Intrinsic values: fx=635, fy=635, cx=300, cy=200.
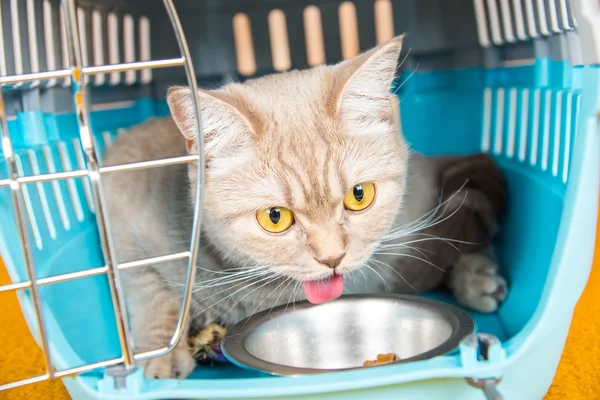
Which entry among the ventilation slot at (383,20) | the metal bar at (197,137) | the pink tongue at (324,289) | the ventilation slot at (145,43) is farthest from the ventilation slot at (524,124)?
the ventilation slot at (145,43)

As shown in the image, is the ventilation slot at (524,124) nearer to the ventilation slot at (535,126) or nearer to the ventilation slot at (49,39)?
the ventilation slot at (535,126)

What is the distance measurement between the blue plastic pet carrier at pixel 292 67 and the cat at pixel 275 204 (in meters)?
0.10

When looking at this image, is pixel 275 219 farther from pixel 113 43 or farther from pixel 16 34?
pixel 113 43

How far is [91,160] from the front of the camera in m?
0.96

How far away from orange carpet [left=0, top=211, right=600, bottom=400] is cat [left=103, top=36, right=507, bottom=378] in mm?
214

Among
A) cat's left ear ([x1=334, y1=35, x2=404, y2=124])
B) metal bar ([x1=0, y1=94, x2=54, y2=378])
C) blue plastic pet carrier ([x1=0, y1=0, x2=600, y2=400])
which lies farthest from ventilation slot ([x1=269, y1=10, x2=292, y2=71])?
metal bar ([x1=0, y1=94, x2=54, y2=378])

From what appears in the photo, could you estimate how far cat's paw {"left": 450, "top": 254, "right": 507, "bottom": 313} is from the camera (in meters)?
1.55

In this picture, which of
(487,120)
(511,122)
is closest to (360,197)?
(511,122)

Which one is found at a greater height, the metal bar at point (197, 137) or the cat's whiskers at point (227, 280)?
the metal bar at point (197, 137)

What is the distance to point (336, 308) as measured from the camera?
1428mm

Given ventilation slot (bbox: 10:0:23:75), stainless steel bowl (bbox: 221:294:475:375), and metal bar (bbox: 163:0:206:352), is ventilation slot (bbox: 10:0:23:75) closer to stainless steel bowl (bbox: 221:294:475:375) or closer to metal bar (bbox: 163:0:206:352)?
metal bar (bbox: 163:0:206:352)

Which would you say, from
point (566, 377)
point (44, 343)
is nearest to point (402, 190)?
point (566, 377)

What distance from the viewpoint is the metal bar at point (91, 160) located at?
935mm

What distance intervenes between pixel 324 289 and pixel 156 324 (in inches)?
15.2
